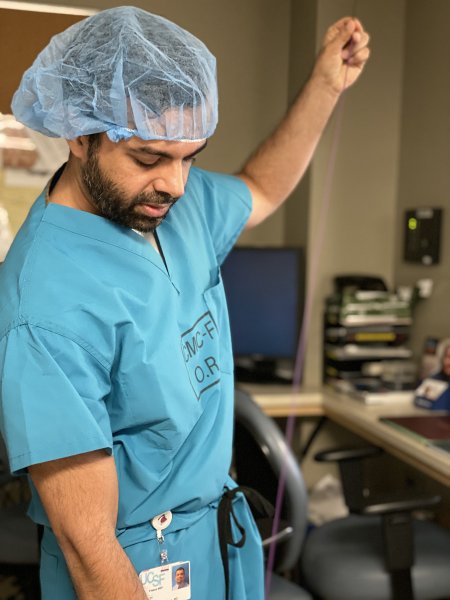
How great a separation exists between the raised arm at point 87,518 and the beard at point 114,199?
340 millimetres

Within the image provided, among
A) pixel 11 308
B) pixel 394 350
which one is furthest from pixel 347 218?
pixel 11 308

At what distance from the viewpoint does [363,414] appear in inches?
87.0

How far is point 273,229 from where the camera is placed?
287 cm

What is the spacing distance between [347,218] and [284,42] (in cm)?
78

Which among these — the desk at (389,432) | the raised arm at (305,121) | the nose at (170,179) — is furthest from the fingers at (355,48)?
the desk at (389,432)

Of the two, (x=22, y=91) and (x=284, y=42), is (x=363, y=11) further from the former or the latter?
(x=22, y=91)

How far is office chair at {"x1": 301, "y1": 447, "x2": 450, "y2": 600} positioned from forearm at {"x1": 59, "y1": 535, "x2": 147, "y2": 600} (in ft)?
2.97

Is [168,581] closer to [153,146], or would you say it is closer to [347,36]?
[153,146]

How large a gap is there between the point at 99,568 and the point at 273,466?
636 mm

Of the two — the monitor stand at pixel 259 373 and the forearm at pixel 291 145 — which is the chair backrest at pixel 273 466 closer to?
the forearm at pixel 291 145

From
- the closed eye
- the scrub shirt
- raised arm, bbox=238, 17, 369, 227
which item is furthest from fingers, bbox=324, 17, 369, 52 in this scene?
the closed eye

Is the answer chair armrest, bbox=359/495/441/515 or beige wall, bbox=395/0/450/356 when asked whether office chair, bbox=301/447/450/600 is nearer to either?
chair armrest, bbox=359/495/441/515

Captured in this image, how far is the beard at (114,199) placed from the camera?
0.97 metres

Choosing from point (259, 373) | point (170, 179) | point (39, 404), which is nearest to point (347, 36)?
point (170, 179)
